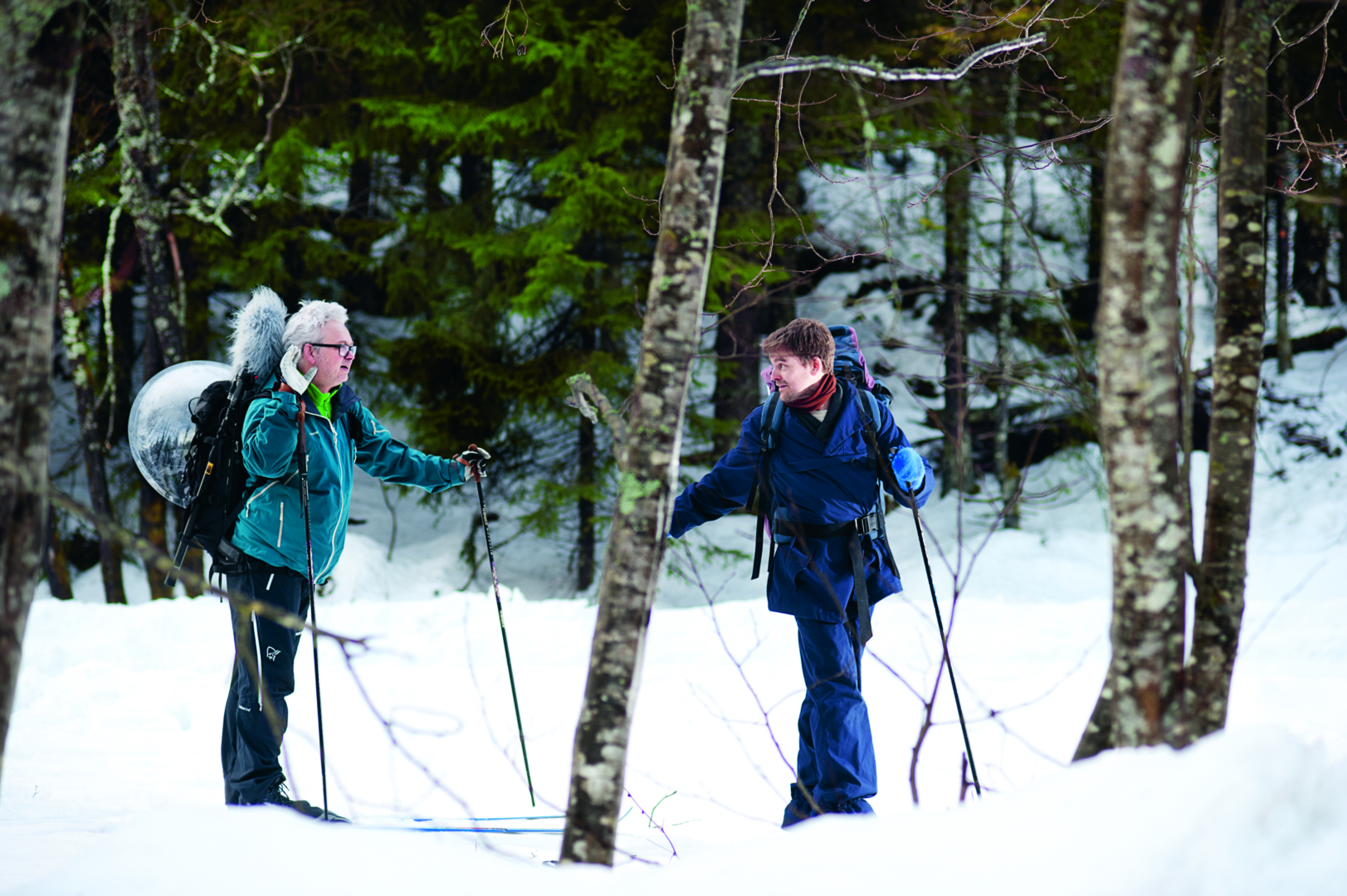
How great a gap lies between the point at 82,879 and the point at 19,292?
48.1 inches

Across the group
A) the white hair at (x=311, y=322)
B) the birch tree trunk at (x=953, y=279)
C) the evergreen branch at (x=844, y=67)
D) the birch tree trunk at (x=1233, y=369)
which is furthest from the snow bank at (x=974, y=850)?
the birch tree trunk at (x=953, y=279)

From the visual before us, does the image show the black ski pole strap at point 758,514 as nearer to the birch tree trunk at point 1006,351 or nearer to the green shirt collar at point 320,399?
the green shirt collar at point 320,399

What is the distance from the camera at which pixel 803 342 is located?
3.56 metres

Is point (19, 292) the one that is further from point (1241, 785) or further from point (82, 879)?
point (1241, 785)

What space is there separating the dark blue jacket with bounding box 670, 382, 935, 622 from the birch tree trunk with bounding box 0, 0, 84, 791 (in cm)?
228

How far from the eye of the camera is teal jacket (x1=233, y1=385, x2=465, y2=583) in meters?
3.66

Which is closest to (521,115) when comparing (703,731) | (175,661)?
(175,661)

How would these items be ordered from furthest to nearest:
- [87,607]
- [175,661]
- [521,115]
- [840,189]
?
[840,189] < [521,115] < [87,607] < [175,661]

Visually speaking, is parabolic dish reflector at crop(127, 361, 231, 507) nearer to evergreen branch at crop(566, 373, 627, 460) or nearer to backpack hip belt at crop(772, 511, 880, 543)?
evergreen branch at crop(566, 373, 627, 460)

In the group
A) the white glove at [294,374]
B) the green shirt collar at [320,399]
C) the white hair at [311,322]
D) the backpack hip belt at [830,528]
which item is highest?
the white hair at [311,322]

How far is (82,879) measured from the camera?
188 centimetres

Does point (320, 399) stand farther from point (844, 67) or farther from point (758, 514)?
point (844, 67)

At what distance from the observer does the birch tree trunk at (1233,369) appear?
2264 mm

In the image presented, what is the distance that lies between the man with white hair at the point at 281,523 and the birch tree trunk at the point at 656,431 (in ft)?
6.42
